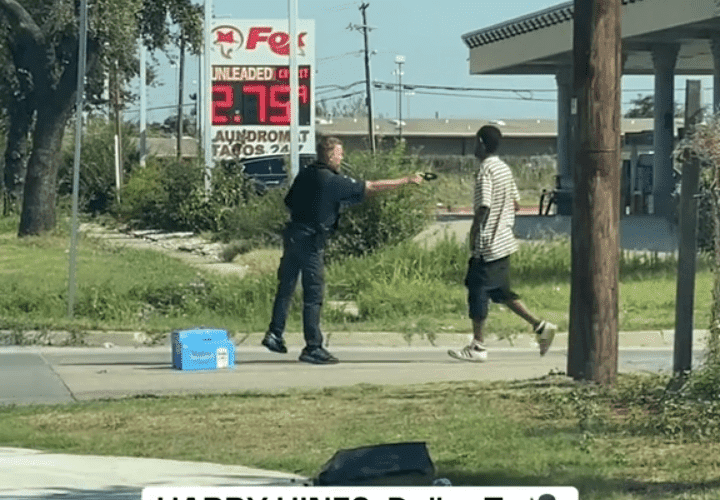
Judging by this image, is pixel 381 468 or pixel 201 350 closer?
pixel 381 468

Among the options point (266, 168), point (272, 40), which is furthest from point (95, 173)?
point (272, 40)

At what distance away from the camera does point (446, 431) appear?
947 cm

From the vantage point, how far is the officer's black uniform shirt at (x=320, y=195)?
1408 centimetres

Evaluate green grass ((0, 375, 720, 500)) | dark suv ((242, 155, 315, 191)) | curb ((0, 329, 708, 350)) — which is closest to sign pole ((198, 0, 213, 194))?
dark suv ((242, 155, 315, 191))

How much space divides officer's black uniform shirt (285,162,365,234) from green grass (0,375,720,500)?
8.55ft

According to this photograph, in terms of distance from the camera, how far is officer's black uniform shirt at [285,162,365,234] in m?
14.1

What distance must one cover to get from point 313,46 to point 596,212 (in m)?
26.4

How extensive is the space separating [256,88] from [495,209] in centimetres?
2102

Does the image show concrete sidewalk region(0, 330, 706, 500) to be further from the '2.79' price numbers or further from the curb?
the '2.79' price numbers

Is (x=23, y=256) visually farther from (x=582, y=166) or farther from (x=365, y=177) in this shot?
(x=582, y=166)

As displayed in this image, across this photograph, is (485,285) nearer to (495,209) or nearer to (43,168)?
(495,209)

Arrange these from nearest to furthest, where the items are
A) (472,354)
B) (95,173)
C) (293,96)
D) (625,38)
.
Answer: (472,354) → (293,96) → (625,38) → (95,173)

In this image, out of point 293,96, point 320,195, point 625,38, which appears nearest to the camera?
point 320,195

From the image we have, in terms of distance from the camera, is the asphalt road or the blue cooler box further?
the blue cooler box
